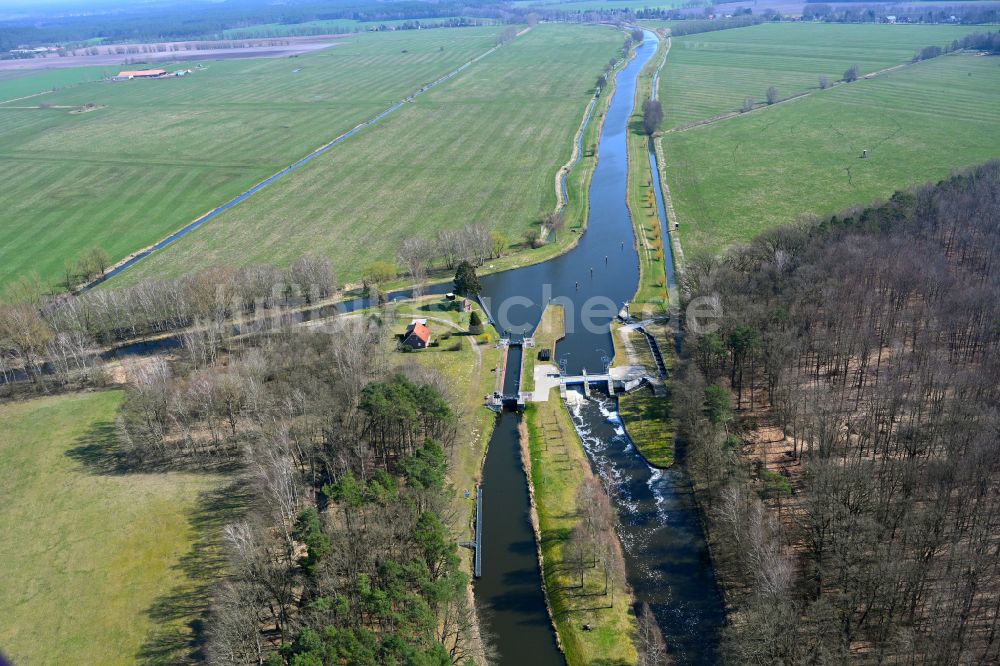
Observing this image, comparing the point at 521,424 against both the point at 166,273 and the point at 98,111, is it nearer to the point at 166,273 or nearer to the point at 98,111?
the point at 166,273

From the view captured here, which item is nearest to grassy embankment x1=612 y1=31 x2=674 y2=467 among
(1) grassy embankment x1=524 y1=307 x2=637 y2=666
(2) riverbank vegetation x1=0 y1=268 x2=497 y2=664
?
(1) grassy embankment x1=524 y1=307 x2=637 y2=666

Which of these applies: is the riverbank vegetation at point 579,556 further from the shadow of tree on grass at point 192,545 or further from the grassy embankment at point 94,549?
the grassy embankment at point 94,549

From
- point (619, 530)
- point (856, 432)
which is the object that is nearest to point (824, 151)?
point (856, 432)

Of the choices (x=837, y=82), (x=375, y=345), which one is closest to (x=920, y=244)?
(x=375, y=345)

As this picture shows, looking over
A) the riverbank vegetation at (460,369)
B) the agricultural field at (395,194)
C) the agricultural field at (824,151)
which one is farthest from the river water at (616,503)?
the agricultural field at (824,151)

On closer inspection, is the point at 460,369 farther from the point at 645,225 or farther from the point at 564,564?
the point at 645,225

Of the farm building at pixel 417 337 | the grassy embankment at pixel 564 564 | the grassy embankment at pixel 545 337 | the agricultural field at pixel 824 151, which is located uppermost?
the agricultural field at pixel 824 151

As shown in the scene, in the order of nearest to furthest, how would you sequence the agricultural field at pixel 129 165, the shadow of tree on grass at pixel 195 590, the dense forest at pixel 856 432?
the dense forest at pixel 856 432 < the shadow of tree on grass at pixel 195 590 < the agricultural field at pixel 129 165
